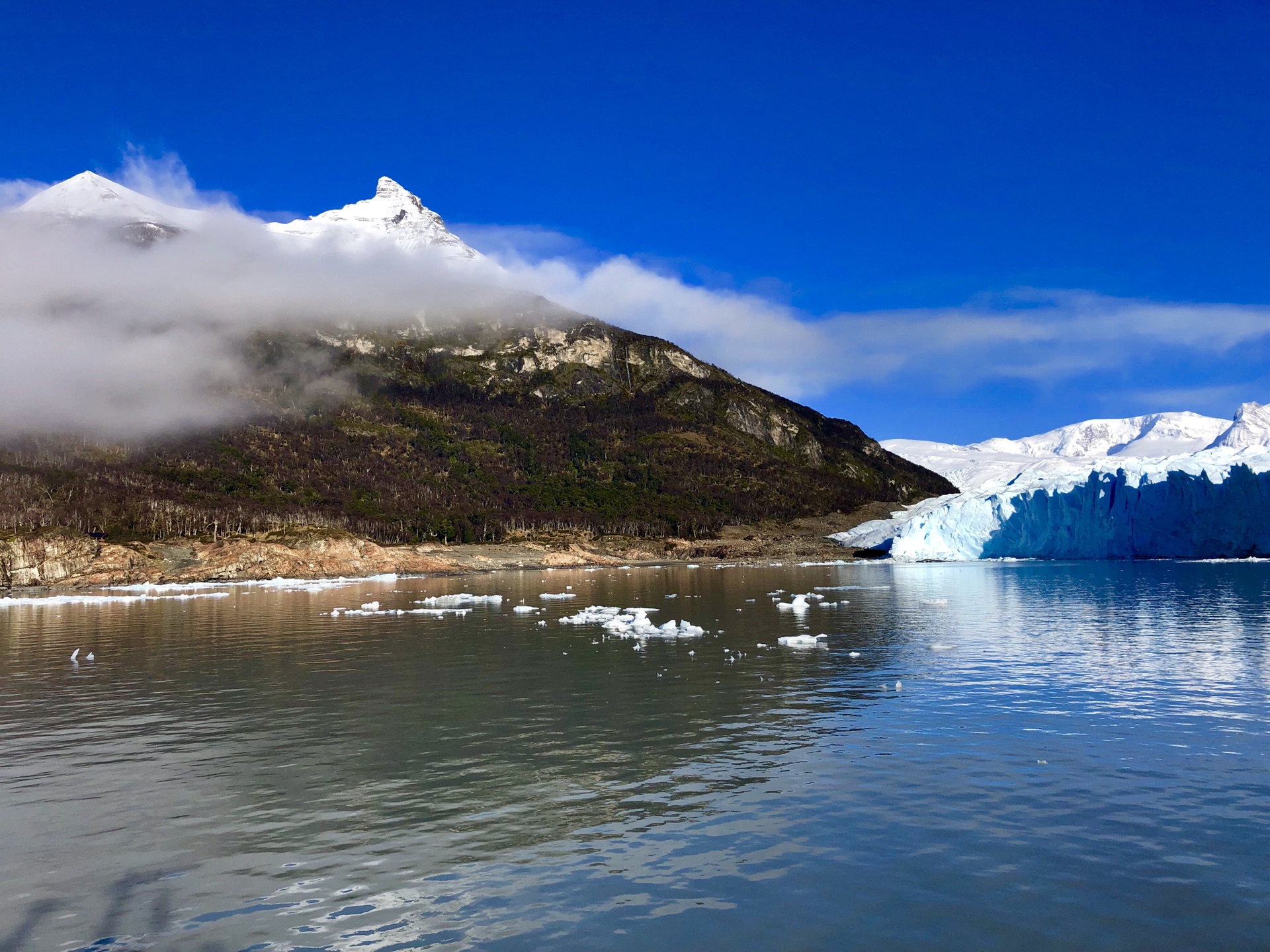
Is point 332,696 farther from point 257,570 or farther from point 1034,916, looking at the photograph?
point 257,570

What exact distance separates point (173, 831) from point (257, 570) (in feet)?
411

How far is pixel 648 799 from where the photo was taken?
686 inches

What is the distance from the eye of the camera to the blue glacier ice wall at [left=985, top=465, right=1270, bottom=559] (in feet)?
393

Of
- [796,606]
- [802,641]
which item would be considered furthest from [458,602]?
[802,641]

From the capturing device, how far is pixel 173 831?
639 inches

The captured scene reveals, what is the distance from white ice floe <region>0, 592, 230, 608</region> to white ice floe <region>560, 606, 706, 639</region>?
52.6 metres

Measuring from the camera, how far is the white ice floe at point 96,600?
8431 cm

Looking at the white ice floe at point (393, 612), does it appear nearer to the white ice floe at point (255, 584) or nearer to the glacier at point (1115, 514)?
the white ice floe at point (255, 584)

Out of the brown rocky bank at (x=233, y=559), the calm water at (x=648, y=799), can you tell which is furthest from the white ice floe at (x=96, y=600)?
the calm water at (x=648, y=799)

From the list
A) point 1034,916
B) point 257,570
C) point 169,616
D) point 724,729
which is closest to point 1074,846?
point 1034,916

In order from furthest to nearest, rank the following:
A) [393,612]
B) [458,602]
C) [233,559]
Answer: [233,559]
[458,602]
[393,612]

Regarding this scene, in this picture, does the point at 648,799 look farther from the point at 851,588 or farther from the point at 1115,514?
the point at 1115,514

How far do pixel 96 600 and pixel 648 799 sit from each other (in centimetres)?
9191

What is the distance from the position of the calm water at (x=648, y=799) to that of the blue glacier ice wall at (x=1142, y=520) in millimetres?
97704
